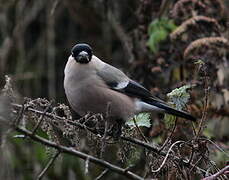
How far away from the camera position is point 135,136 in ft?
9.14

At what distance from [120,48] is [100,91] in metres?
2.59

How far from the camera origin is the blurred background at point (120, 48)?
4500 mm

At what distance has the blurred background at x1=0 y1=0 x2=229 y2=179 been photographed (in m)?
4.50

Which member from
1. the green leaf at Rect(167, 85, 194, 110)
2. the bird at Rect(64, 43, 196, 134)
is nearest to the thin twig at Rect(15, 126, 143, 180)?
the green leaf at Rect(167, 85, 194, 110)

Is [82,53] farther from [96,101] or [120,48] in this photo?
[120,48]

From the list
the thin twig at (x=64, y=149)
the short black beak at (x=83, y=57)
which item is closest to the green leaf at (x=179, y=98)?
the thin twig at (x=64, y=149)

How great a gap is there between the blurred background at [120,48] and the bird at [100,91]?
37 cm

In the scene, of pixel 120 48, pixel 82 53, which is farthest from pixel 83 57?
pixel 120 48

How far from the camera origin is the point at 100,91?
3.69 metres

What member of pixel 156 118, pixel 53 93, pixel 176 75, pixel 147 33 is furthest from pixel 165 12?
pixel 53 93

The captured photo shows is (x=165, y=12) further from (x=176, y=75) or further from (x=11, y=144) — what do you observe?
(x=11, y=144)

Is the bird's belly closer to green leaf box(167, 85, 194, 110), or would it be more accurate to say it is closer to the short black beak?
the short black beak

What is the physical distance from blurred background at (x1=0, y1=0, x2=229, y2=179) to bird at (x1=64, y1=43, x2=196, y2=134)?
366 millimetres

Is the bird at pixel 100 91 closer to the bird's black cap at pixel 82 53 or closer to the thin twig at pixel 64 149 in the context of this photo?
the bird's black cap at pixel 82 53
